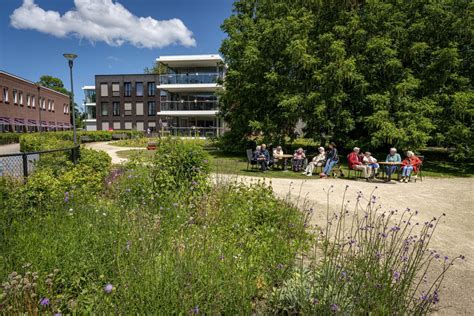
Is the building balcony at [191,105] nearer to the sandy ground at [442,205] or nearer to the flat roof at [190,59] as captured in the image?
the flat roof at [190,59]

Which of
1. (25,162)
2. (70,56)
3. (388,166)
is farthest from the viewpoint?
(70,56)

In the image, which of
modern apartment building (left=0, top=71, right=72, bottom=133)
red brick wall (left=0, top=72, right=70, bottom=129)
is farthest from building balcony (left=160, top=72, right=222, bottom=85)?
red brick wall (left=0, top=72, right=70, bottom=129)

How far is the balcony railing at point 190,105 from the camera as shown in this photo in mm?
38781

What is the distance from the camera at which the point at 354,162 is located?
1194 centimetres

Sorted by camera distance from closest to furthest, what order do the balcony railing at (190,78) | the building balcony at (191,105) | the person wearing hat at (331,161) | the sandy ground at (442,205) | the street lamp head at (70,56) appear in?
the sandy ground at (442,205) < the person wearing hat at (331,161) < the street lamp head at (70,56) < the balcony railing at (190,78) < the building balcony at (191,105)

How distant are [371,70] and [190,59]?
27424mm

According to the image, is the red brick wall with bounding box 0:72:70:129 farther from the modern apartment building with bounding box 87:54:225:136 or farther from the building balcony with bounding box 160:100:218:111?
the building balcony with bounding box 160:100:218:111

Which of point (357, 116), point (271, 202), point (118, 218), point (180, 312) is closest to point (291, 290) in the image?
point (180, 312)

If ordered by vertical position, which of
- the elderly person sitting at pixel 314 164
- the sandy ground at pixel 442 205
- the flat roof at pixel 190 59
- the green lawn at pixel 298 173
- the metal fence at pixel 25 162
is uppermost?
the flat roof at pixel 190 59

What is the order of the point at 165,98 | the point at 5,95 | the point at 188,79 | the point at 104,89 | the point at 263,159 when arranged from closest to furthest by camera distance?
1. the point at 263,159
2. the point at 5,95
3. the point at 188,79
4. the point at 165,98
5. the point at 104,89

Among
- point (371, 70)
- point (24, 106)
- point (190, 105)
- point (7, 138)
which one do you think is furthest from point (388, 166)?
point (24, 106)

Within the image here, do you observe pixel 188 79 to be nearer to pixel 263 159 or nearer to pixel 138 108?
pixel 138 108

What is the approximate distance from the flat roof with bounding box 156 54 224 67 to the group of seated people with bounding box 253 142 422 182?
1108 inches

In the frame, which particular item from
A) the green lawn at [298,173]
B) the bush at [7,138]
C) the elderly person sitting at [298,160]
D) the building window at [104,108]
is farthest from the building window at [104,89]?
the elderly person sitting at [298,160]
